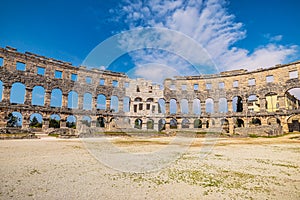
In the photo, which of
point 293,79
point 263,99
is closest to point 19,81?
point 263,99

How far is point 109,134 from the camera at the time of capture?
27.5 m

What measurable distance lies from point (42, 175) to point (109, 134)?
21534 mm

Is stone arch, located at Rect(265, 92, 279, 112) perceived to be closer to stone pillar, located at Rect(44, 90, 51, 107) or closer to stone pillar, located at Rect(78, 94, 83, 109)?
stone pillar, located at Rect(78, 94, 83, 109)

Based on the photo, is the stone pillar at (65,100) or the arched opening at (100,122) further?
the arched opening at (100,122)

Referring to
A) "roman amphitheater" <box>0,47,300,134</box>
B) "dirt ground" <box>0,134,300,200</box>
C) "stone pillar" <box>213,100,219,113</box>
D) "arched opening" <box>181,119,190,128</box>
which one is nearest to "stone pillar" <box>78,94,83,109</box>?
"roman amphitheater" <box>0,47,300,134</box>

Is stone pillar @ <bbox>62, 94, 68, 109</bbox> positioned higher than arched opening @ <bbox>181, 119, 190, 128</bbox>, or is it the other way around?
stone pillar @ <bbox>62, 94, 68, 109</bbox>

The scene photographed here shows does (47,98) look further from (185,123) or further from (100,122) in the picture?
(185,123)

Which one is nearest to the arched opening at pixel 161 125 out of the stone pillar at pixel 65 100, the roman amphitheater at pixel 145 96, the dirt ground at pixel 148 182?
the roman amphitheater at pixel 145 96

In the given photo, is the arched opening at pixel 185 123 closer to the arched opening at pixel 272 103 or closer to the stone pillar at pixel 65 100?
the stone pillar at pixel 65 100

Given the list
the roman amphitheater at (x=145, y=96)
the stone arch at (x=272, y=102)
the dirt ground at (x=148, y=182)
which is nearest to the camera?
the dirt ground at (x=148, y=182)

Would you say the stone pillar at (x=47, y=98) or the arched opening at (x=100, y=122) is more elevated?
the stone pillar at (x=47, y=98)

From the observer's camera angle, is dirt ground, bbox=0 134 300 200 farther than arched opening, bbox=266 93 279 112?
No

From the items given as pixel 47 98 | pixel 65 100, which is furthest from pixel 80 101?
pixel 47 98

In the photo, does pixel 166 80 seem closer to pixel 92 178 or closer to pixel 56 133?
pixel 56 133
